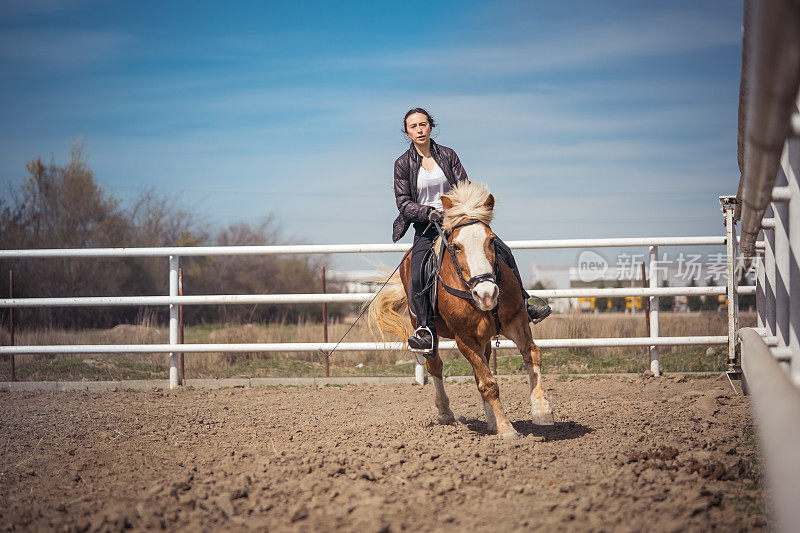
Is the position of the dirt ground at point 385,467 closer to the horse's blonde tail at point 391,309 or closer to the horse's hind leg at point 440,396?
the horse's hind leg at point 440,396

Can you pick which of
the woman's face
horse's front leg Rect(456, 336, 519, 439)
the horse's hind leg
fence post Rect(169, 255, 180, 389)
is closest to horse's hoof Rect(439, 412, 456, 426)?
the horse's hind leg

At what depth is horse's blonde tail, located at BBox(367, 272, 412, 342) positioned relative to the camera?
5.78m

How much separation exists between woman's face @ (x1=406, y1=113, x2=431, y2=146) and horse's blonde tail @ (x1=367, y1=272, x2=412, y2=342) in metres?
1.24

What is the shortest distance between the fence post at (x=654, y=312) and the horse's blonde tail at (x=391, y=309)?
10.4ft

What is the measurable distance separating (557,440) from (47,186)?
23.1 metres

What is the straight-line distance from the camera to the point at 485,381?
4539mm

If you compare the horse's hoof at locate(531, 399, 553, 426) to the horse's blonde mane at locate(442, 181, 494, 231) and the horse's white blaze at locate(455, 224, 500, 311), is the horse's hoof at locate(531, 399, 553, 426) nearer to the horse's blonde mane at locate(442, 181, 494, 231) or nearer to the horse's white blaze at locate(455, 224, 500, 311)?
the horse's white blaze at locate(455, 224, 500, 311)

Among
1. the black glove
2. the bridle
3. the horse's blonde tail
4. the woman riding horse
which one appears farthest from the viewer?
the horse's blonde tail

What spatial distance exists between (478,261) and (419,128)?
1542mm

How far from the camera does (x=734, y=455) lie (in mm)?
3434

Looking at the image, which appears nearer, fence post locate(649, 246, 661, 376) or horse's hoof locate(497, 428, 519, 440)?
horse's hoof locate(497, 428, 519, 440)

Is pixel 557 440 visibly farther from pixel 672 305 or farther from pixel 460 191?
pixel 672 305

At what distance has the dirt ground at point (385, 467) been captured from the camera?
102 inches

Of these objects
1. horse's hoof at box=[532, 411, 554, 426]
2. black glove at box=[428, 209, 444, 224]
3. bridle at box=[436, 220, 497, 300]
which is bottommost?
horse's hoof at box=[532, 411, 554, 426]
